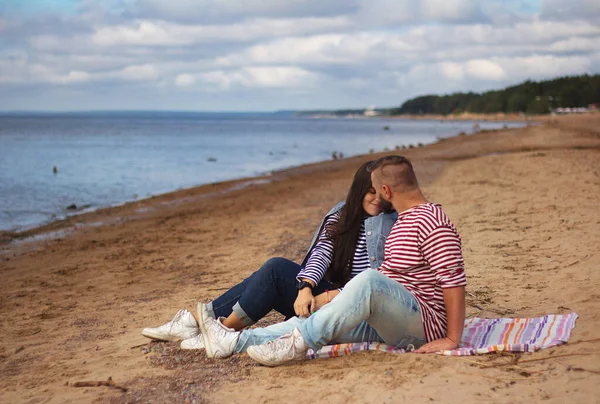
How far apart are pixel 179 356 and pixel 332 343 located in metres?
1.16

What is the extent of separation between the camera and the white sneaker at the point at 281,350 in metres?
4.19

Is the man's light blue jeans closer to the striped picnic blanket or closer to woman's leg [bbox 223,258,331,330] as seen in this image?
the striped picnic blanket

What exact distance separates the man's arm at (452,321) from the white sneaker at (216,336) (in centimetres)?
131

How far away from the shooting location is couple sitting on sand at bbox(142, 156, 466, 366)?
3984 mm

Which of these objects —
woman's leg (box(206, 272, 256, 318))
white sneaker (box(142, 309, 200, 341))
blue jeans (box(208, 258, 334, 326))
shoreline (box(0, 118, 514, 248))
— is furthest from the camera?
shoreline (box(0, 118, 514, 248))

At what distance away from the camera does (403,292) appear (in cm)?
404

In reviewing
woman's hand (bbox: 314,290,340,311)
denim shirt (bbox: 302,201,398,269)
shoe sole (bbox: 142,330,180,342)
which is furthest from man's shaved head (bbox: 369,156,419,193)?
shoe sole (bbox: 142,330,180,342)

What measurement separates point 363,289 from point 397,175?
77cm

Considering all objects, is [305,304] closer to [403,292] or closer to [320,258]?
[320,258]

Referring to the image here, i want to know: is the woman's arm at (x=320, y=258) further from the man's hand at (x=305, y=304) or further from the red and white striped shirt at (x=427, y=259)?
the red and white striped shirt at (x=427, y=259)

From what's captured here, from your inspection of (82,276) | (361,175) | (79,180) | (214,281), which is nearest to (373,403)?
(361,175)

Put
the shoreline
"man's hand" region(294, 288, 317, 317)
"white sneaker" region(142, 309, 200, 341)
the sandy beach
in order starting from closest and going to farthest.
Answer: the sandy beach < "man's hand" region(294, 288, 317, 317) < "white sneaker" region(142, 309, 200, 341) < the shoreline

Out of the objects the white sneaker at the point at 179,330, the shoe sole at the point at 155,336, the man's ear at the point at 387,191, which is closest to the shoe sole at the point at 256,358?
the white sneaker at the point at 179,330

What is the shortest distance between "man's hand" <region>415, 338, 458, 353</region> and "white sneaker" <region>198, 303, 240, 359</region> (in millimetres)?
1319
